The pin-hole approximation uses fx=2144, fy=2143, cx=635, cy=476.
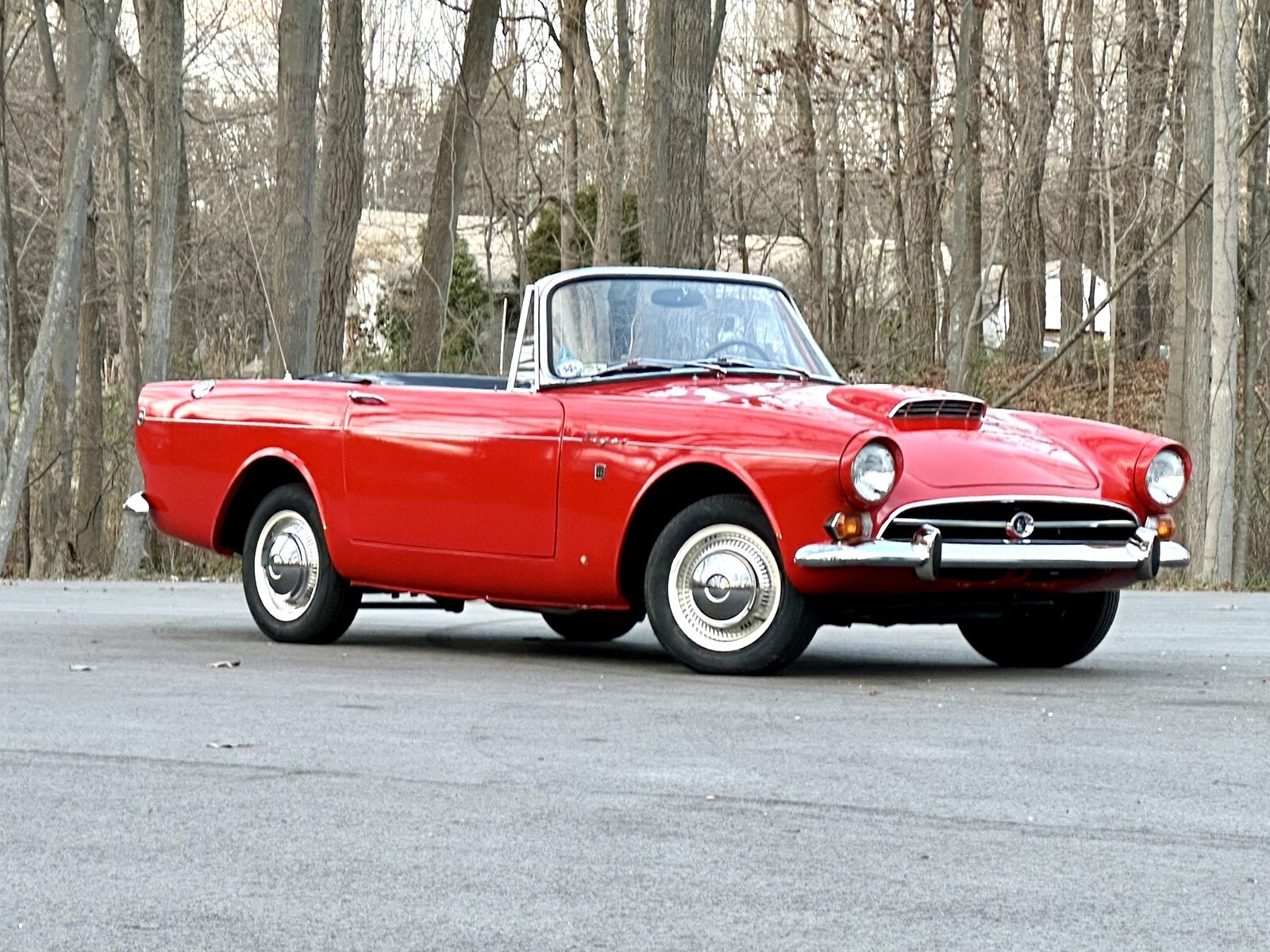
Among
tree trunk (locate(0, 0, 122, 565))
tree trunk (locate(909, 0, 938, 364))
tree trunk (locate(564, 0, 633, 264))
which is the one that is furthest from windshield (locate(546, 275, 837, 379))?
tree trunk (locate(909, 0, 938, 364))

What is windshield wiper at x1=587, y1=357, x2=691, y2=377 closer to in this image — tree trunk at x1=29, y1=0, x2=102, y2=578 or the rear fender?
the rear fender

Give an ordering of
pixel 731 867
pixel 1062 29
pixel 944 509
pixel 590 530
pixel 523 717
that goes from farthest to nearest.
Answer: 1. pixel 1062 29
2. pixel 590 530
3. pixel 944 509
4. pixel 523 717
5. pixel 731 867

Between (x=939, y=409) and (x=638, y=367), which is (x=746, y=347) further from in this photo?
(x=939, y=409)

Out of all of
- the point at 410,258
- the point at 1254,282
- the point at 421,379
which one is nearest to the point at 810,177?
the point at 1254,282

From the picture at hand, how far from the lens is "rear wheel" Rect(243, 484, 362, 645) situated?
31.7 feet

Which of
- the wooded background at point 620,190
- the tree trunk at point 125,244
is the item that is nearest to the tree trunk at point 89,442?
the wooded background at point 620,190

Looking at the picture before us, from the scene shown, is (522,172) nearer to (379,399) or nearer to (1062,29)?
(1062,29)

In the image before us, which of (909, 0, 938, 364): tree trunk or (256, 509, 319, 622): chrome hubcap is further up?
(909, 0, 938, 364): tree trunk

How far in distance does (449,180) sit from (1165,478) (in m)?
18.1

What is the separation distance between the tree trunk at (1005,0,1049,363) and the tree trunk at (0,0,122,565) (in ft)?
42.6

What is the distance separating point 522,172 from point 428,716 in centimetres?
3755

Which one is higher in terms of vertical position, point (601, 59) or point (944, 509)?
point (601, 59)

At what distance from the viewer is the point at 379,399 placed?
941cm

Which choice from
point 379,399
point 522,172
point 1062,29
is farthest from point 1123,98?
point 379,399
